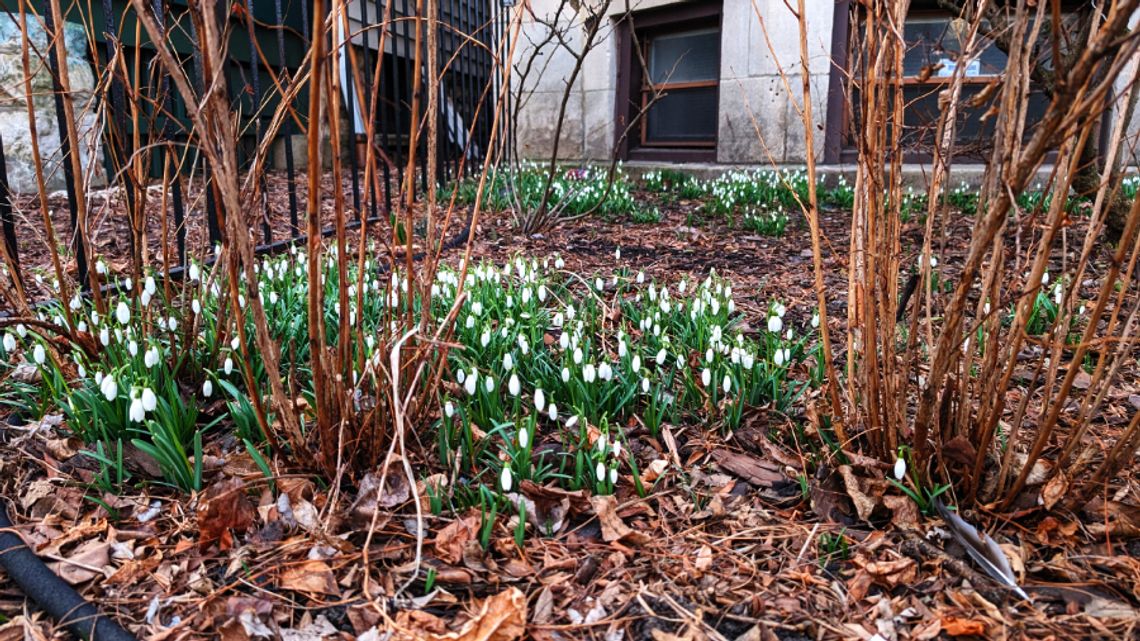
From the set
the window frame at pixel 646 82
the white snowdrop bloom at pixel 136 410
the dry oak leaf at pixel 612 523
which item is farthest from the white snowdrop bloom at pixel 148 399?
the window frame at pixel 646 82

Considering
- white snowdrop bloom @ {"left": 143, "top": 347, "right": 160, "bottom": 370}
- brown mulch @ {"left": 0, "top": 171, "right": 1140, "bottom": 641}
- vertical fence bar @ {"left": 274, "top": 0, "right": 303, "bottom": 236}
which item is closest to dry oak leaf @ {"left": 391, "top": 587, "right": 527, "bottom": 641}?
brown mulch @ {"left": 0, "top": 171, "right": 1140, "bottom": 641}

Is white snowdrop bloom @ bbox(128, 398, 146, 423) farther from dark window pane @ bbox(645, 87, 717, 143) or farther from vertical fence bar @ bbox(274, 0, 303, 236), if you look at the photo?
dark window pane @ bbox(645, 87, 717, 143)

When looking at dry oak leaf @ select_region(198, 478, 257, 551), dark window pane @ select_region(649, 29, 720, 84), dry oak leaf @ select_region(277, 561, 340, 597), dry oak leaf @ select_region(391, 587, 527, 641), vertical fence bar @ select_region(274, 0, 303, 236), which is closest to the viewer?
dry oak leaf @ select_region(391, 587, 527, 641)

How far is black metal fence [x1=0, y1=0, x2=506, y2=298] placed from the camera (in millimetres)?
2246

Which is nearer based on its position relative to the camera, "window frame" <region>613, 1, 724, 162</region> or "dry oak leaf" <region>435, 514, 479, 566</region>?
"dry oak leaf" <region>435, 514, 479, 566</region>

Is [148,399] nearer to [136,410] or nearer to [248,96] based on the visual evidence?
[136,410]

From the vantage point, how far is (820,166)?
8.11 metres

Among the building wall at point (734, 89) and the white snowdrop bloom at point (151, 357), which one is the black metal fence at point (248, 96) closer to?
the white snowdrop bloom at point (151, 357)

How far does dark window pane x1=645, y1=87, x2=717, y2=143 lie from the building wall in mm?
478

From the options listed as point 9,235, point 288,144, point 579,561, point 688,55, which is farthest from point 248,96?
point 579,561

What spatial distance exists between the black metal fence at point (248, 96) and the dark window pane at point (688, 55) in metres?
2.04

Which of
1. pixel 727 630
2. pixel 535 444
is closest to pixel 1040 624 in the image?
pixel 727 630

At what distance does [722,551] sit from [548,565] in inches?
16.5

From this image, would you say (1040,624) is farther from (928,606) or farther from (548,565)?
(548,565)
